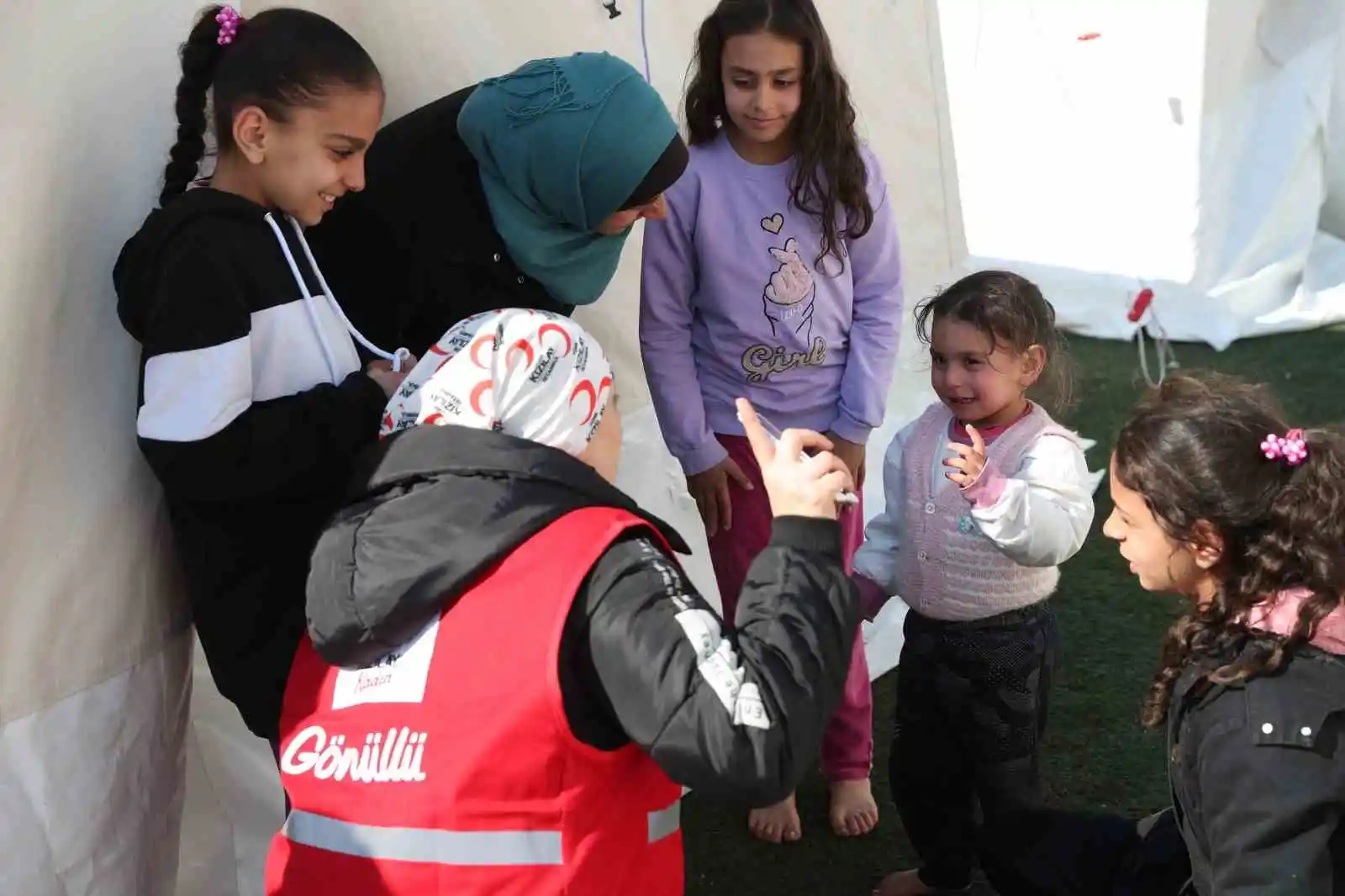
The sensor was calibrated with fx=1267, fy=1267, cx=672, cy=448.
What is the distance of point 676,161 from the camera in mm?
1879

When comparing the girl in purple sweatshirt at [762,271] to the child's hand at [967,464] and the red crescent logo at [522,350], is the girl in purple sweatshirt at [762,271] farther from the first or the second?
the red crescent logo at [522,350]

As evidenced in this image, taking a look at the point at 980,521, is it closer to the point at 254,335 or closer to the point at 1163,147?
the point at 254,335

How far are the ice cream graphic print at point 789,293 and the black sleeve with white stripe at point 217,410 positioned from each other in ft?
3.05

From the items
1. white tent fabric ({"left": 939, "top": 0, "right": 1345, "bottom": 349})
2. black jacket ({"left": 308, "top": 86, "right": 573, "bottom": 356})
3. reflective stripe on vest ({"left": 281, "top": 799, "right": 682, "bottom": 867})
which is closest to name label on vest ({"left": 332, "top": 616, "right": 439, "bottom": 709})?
reflective stripe on vest ({"left": 281, "top": 799, "right": 682, "bottom": 867})

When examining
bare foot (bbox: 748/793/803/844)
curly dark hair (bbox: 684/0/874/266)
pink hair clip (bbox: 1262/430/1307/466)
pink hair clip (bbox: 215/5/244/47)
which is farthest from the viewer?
bare foot (bbox: 748/793/803/844)

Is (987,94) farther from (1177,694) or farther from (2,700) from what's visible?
(2,700)

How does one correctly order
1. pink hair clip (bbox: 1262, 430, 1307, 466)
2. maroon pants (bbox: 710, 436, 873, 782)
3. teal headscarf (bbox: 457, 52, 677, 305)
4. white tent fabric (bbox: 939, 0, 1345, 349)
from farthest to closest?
white tent fabric (bbox: 939, 0, 1345, 349), maroon pants (bbox: 710, 436, 873, 782), teal headscarf (bbox: 457, 52, 677, 305), pink hair clip (bbox: 1262, 430, 1307, 466)

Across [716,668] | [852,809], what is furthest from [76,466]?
[852,809]

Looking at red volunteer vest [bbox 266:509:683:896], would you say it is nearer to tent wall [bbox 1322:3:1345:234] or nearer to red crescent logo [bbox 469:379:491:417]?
red crescent logo [bbox 469:379:491:417]

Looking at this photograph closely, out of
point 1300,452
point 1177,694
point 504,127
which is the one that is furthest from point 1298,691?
point 504,127

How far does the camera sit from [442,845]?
1244 millimetres

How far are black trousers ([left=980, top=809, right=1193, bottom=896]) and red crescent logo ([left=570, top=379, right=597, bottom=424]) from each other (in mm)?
944

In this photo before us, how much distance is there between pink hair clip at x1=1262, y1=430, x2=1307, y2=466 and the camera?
147 centimetres

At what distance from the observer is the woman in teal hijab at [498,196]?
1.82 m
